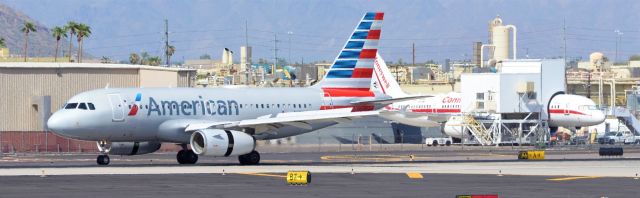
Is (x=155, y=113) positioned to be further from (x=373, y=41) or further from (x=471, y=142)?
(x=471, y=142)

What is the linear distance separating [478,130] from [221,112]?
52.7m

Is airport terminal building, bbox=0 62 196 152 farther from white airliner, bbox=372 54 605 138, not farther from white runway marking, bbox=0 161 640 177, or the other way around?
white runway marking, bbox=0 161 640 177

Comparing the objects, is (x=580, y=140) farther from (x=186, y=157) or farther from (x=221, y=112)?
(x=186, y=157)

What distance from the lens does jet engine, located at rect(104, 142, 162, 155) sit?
6450cm

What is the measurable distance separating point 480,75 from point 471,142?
19.1 feet

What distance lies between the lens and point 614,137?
125000mm

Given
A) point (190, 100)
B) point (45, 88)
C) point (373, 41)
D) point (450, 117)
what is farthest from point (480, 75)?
point (190, 100)

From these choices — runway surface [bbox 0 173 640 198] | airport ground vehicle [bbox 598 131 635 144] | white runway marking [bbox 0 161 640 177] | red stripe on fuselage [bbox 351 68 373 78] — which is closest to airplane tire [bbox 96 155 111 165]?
white runway marking [bbox 0 161 640 177]

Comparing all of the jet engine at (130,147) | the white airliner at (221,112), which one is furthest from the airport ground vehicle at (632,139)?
the jet engine at (130,147)

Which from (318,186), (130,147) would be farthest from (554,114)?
(318,186)

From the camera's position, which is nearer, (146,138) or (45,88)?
(146,138)

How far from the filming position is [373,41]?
226ft

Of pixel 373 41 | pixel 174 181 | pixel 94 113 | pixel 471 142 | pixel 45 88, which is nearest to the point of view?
pixel 174 181

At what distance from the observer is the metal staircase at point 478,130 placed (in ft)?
366
